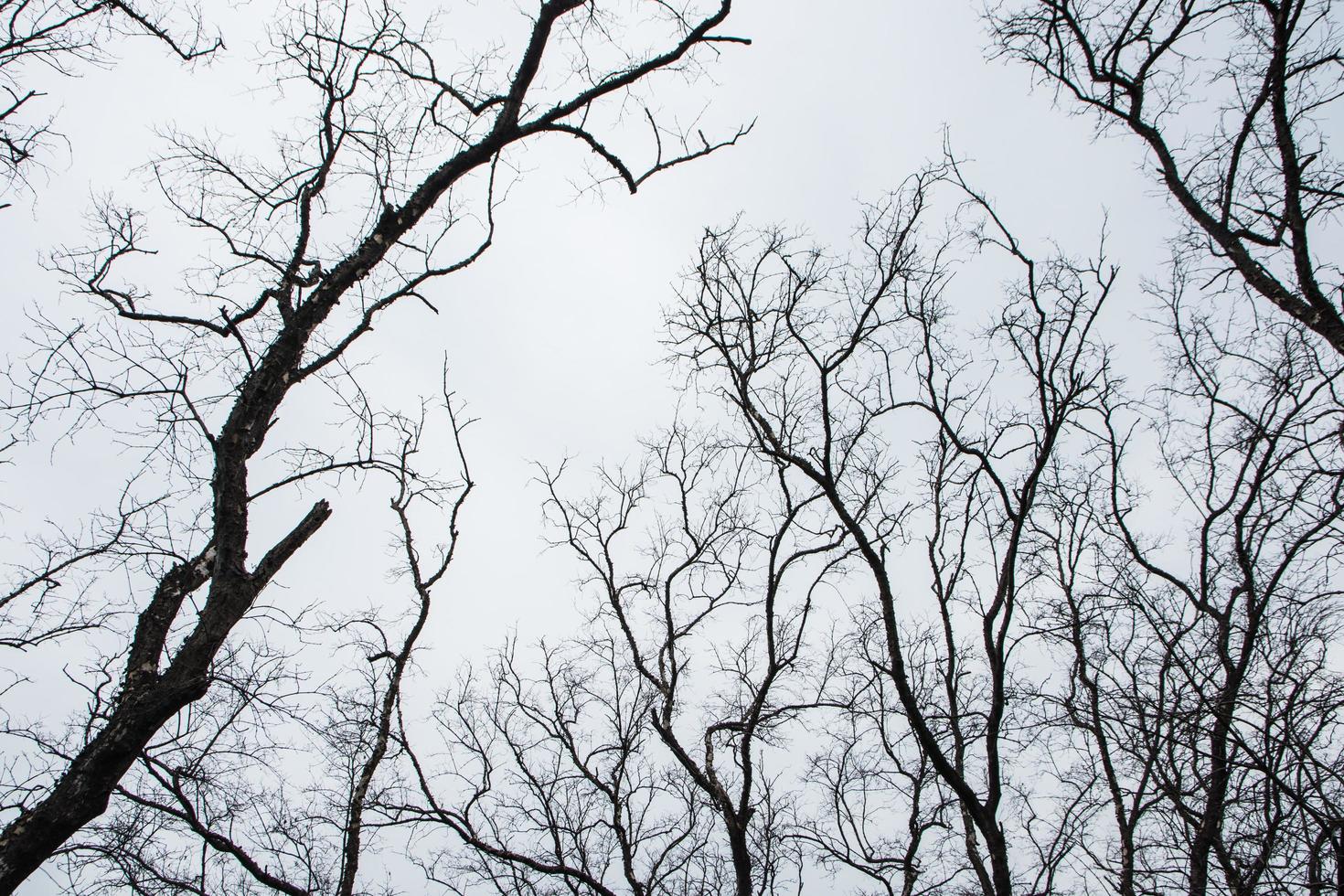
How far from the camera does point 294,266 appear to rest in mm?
5746

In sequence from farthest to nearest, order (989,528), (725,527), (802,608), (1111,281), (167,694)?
1. (725,527)
2. (802,608)
3. (989,528)
4. (1111,281)
5. (167,694)

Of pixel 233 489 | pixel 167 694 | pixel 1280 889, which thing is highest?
pixel 233 489

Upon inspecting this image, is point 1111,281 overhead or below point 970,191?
below

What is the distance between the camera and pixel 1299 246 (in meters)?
5.63

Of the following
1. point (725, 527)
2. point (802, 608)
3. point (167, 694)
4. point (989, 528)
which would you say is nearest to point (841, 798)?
point (802, 608)

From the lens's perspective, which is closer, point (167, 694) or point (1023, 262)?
point (167, 694)

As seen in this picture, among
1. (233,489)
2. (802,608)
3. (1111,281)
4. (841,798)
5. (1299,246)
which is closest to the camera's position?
(233,489)

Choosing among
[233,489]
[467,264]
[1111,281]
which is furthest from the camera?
[1111,281]

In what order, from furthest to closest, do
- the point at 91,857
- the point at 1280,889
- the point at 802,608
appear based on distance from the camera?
the point at 802,608, the point at 91,857, the point at 1280,889

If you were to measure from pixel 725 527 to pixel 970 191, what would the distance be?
6.98 metres

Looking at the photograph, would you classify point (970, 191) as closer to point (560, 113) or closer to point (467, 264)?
point (560, 113)

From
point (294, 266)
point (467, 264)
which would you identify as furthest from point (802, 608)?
point (294, 266)

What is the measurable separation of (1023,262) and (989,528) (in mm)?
4208

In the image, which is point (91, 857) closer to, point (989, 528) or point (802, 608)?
point (802, 608)
